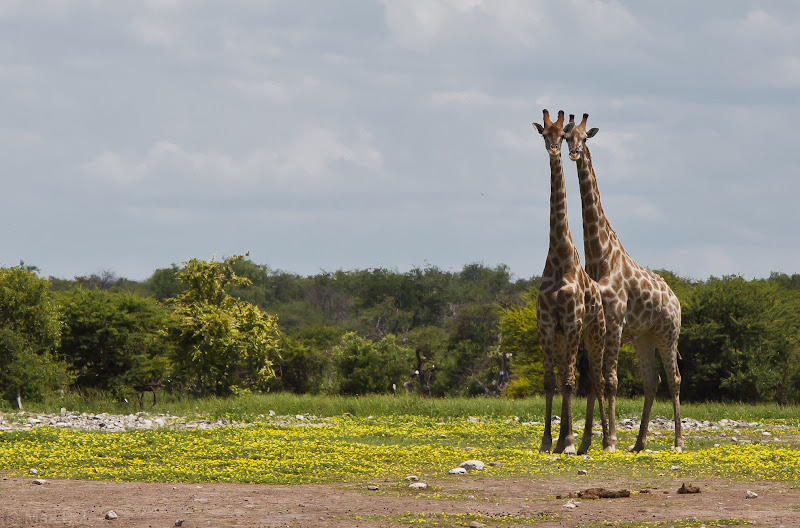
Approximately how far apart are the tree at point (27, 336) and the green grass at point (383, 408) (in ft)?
4.86

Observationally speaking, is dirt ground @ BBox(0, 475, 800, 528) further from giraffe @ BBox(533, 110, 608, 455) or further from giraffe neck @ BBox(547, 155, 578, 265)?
giraffe neck @ BBox(547, 155, 578, 265)

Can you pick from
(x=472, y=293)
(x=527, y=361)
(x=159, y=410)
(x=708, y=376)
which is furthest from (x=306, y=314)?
(x=159, y=410)

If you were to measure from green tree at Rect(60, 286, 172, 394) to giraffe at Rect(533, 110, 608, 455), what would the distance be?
23.2 metres

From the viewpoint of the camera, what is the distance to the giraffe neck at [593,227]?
17.1 metres

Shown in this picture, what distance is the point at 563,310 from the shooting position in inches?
596

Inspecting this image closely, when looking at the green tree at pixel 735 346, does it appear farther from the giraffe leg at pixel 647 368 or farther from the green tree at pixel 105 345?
the green tree at pixel 105 345

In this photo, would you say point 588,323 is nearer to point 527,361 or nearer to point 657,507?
point 657,507

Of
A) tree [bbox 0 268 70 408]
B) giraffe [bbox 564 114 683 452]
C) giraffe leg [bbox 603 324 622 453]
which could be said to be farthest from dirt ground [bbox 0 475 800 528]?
tree [bbox 0 268 70 408]

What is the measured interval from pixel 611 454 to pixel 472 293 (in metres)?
80.1

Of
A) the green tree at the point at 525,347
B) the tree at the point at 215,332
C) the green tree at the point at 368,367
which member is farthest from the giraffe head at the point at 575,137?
the green tree at the point at 368,367

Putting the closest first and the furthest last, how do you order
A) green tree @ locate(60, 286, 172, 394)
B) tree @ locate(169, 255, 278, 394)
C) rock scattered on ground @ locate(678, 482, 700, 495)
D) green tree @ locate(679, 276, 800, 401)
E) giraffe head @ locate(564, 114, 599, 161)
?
rock scattered on ground @ locate(678, 482, 700, 495) < giraffe head @ locate(564, 114, 599, 161) < tree @ locate(169, 255, 278, 394) < green tree @ locate(679, 276, 800, 401) < green tree @ locate(60, 286, 172, 394)

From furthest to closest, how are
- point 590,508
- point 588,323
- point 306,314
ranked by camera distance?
point 306,314 → point 588,323 → point 590,508

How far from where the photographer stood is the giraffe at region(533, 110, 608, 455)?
15.2 m

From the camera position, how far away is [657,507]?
10500mm
